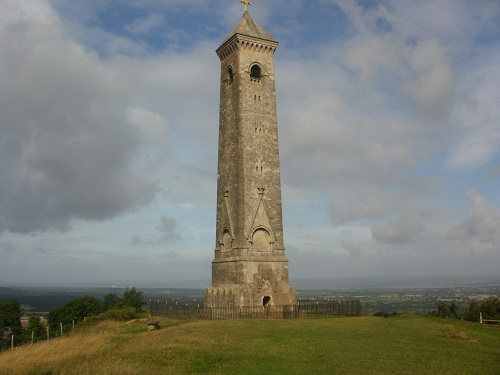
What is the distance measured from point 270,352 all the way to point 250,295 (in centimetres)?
1601

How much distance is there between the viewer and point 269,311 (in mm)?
33938

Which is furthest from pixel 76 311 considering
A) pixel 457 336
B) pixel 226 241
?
pixel 457 336

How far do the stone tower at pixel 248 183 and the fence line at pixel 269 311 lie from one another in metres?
0.72

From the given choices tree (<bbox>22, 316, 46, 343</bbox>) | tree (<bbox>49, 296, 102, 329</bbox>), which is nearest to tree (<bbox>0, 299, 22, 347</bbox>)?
tree (<bbox>22, 316, 46, 343</bbox>)

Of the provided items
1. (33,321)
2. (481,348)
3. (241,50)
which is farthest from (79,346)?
(33,321)

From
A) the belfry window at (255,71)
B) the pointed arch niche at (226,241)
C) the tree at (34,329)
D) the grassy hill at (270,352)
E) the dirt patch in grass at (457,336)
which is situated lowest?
the tree at (34,329)

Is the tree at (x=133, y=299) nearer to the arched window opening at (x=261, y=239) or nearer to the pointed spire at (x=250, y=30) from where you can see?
the arched window opening at (x=261, y=239)

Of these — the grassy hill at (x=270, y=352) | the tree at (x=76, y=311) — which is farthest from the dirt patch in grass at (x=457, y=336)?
the tree at (x=76, y=311)

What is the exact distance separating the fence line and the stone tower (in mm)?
721

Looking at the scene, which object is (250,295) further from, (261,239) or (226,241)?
(226,241)

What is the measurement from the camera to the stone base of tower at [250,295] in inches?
1325

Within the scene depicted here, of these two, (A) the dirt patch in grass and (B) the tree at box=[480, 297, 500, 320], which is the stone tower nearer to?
(A) the dirt patch in grass

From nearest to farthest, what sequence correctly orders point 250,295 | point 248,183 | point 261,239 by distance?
point 250,295 → point 248,183 → point 261,239

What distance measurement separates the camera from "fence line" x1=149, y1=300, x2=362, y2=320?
108 feet
